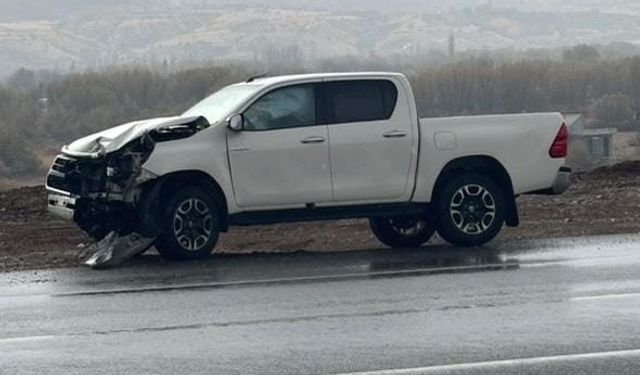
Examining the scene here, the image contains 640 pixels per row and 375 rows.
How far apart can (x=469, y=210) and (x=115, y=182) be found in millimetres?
3582

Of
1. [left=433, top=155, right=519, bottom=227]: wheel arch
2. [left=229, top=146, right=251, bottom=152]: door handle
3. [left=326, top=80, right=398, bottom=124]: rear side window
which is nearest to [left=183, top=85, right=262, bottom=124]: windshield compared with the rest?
[left=229, top=146, right=251, bottom=152]: door handle

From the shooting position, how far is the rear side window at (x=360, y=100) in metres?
15.0

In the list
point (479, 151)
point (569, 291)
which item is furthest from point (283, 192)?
point (569, 291)

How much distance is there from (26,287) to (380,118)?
4170 mm

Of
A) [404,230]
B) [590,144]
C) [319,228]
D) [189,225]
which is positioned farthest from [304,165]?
[590,144]

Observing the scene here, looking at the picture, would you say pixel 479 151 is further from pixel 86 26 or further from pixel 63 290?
pixel 86 26

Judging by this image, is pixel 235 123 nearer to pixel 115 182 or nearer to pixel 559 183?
pixel 115 182

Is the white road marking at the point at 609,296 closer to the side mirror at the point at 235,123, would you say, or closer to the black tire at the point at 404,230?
the side mirror at the point at 235,123

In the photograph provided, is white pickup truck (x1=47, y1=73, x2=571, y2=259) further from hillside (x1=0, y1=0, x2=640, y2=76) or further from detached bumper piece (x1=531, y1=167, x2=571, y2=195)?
hillside (x1=0, y1=0, x2=640, y2=76)

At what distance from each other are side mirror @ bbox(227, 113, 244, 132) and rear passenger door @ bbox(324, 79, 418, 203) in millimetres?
942

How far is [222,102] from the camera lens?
15211 millimetres

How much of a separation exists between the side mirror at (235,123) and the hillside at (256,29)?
72.0m

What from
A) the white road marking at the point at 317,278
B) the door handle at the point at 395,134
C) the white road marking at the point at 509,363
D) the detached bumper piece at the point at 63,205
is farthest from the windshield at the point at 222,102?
the white road marking at the point at 509,363

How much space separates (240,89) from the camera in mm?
15328
